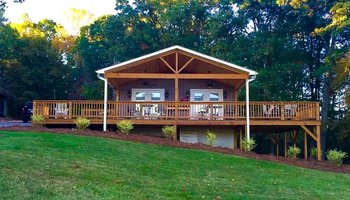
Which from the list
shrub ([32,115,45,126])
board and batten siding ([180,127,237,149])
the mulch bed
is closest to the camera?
the mulch bed

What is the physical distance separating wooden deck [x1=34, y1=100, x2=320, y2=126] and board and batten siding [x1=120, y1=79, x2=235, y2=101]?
134 inches

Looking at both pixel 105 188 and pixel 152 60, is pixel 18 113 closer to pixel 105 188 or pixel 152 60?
pixel 152 60

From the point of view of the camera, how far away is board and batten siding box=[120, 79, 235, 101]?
22406 millimetres

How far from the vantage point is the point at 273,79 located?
27.2m

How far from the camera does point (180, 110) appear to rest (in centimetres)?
1906

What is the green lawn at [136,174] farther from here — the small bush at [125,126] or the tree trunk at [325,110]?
the tree trunk at [325,110]

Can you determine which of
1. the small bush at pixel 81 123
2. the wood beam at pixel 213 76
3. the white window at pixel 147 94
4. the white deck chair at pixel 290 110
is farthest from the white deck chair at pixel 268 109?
the small bush at pixel 81 123

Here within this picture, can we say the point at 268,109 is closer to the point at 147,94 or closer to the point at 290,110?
the point at 290,110

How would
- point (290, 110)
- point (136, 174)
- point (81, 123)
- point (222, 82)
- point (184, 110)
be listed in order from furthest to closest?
point (222, 82) < point (184, 110) < point (290, 110) < point (81, 123) < point (136, 174)

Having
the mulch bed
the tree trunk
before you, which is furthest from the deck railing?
the tree trunk

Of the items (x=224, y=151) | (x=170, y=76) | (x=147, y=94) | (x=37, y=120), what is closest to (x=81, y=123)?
(x=37, y=120)

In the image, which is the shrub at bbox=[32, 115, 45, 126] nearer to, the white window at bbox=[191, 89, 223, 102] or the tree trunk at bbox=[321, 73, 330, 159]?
the white window at bbox=[191, 89, 223, 102]

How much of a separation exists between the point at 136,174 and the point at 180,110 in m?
9.01

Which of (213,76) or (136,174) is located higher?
(213,76)
